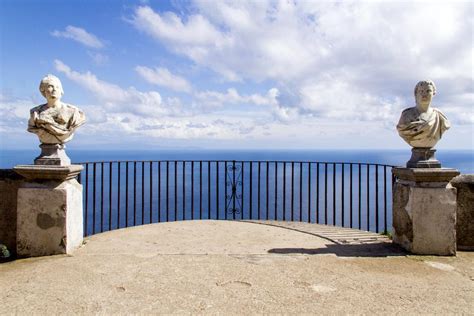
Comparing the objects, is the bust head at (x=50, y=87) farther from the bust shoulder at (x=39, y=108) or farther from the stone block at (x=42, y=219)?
the stone block at (x=42, y=219)

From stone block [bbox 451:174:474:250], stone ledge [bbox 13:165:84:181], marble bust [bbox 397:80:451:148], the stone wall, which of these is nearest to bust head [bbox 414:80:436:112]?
marble bust [bbox 397:80:451:148]

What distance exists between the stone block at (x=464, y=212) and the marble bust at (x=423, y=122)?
70 cm

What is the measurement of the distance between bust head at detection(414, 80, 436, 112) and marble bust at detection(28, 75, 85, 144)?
4.33m

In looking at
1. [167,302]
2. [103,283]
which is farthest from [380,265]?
[103,283]

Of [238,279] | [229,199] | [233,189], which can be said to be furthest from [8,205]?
[229,199]

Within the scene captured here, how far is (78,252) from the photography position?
4.46 meters

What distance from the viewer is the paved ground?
292cm

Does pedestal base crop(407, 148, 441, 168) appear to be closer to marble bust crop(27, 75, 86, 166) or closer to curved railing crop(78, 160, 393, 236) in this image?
curved railing crop(78, 160, 393, 236)

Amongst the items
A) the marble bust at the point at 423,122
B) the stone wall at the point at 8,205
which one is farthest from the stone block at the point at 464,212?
the stone wall at the point at 8,205

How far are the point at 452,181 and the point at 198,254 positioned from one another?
136 inches

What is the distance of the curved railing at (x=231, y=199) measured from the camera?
660cm

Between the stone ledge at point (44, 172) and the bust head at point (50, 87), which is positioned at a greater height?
the bust head at point (50, 87)

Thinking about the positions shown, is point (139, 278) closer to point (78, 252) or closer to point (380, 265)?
point (78, 252)

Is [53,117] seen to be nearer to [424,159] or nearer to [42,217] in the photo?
[42,217]
